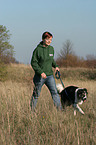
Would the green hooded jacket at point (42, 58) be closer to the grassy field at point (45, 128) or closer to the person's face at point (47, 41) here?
the person's face at point (47, 41)

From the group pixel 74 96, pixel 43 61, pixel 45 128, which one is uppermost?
pixel 43 61

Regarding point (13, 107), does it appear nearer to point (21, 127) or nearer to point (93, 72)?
point (21, 127)

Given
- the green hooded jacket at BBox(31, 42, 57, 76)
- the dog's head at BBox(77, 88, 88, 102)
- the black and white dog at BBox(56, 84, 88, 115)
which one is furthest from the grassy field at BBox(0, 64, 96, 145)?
the green hooded jacket at BBox(31, 42, 57, 76)

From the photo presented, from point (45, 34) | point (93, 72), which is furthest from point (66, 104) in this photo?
point (93, 72)

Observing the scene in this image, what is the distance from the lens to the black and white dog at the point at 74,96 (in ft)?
12.7

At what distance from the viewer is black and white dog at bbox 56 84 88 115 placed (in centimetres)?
386

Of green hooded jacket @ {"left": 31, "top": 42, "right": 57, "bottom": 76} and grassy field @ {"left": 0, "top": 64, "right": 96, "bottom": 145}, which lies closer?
grassy field @ {"left": 0, "top": 64, "right": 96, "bottom": 145}

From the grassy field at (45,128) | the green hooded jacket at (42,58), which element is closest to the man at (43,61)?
the green hooded jacket at (42,58)

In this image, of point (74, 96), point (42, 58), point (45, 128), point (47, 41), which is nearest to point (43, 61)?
point (42, 58)

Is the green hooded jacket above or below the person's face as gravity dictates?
below

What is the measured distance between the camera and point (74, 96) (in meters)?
4.06

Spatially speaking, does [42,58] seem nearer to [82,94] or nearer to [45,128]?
[82,94]

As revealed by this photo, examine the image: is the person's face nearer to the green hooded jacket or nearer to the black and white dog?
the green hooded jacket

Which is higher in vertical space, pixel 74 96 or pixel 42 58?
pixel 42 58
